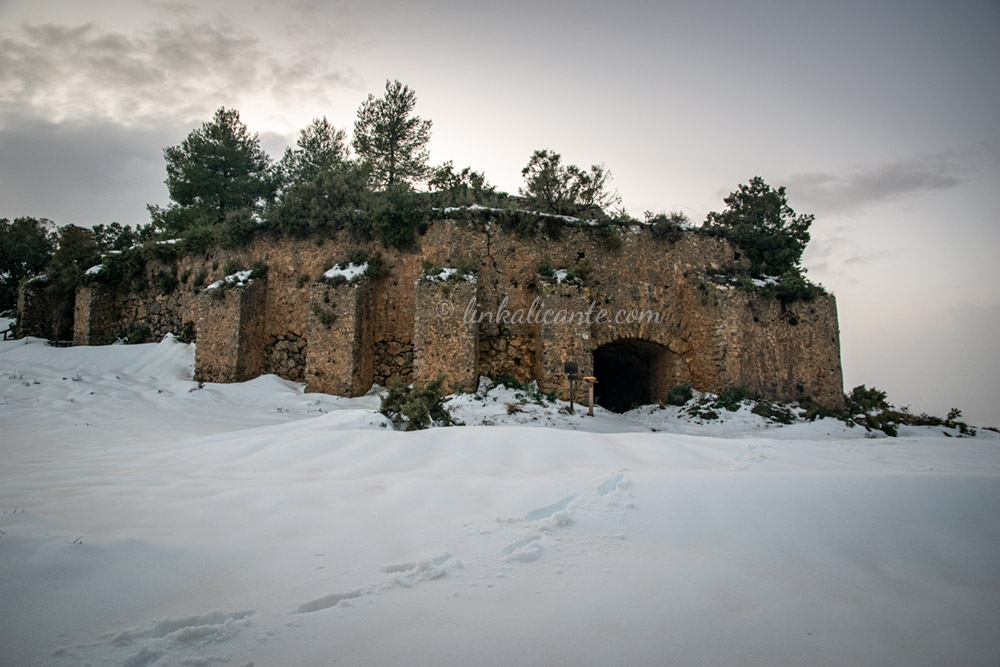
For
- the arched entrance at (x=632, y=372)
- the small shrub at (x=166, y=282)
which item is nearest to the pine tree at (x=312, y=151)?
the small shrub at (x=166, y=282)

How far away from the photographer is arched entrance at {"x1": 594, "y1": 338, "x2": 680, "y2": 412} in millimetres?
12562

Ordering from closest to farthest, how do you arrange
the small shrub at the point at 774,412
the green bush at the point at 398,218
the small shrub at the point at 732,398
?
1. the small shrub at the point at 774,412
2. the small shrub at the point at 732,398
3. the green bush at the point at 398,218

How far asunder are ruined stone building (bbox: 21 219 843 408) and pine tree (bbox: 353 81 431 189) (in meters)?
8.30

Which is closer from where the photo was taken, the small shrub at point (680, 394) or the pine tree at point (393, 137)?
the small shrub at point (680, 394)

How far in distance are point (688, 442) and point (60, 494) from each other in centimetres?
474

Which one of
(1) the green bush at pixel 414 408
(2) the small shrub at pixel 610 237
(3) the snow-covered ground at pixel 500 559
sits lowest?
(3) the snow-covered ground at pixel 500 559

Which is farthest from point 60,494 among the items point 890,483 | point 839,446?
point 839,446

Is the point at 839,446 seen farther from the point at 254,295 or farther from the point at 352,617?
the point at 254,295

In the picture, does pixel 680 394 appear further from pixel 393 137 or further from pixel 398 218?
pixel 393 137

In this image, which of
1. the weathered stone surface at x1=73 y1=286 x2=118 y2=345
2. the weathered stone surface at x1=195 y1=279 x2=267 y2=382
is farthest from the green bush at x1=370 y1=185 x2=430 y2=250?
the weathered stone surface at x1=73 y1=286 x2=118 y2=345

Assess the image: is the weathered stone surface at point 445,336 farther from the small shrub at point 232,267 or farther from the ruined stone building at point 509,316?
the small shrub at point 232,267

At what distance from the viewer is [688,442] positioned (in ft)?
15.7

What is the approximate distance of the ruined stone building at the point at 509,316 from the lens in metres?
11.1

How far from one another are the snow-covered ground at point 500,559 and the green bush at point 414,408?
6.31 feet
